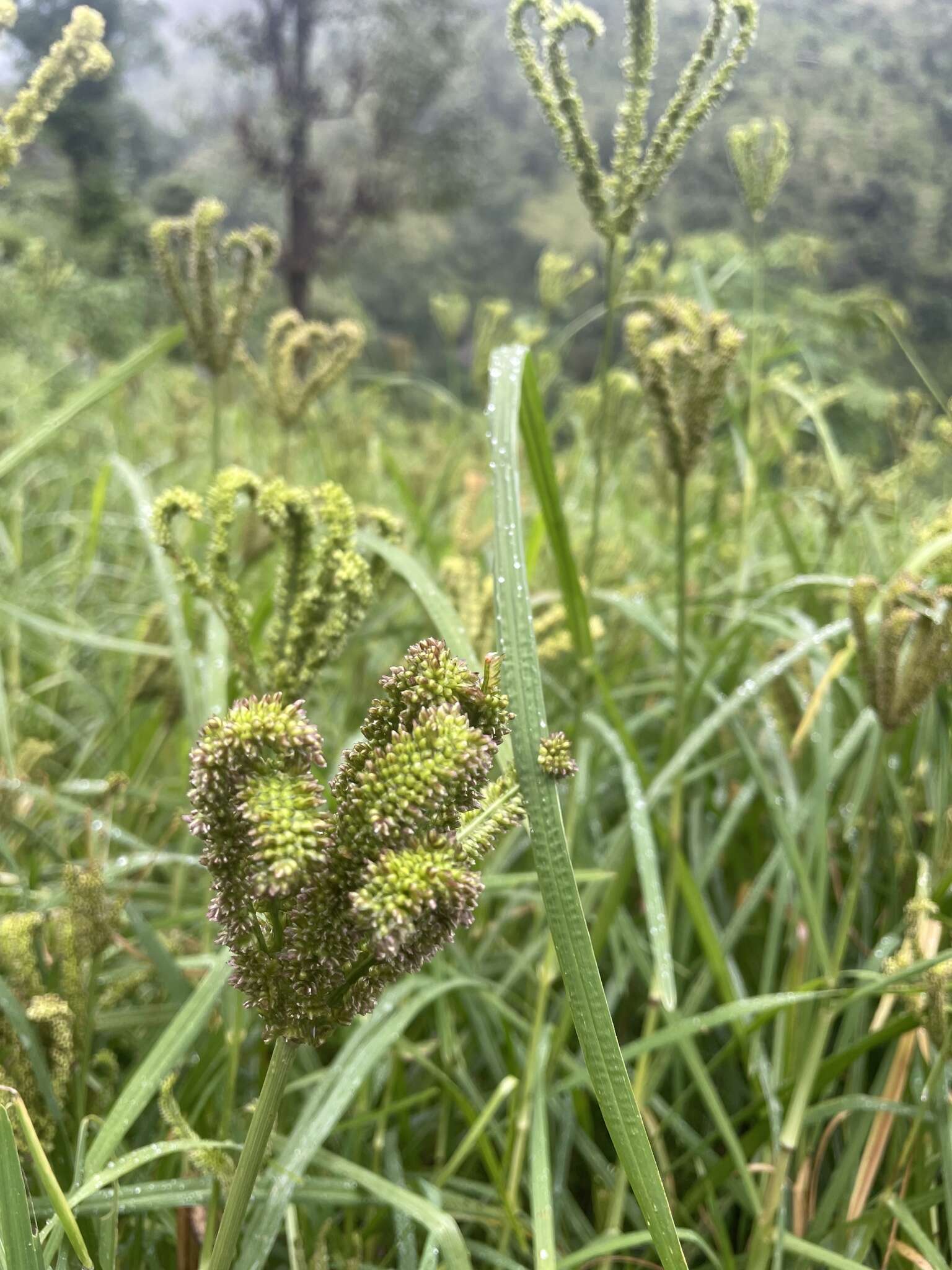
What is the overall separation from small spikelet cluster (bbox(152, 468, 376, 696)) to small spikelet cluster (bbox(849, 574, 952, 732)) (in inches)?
18.1

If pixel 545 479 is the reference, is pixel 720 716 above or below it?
below

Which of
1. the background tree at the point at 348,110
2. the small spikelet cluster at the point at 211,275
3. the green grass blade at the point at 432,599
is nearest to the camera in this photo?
the green grass blade at the point at 432,599

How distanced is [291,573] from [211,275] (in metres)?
0.49

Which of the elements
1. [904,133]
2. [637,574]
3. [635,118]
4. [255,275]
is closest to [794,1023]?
[635,118]

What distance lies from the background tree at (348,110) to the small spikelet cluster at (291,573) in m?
15.3

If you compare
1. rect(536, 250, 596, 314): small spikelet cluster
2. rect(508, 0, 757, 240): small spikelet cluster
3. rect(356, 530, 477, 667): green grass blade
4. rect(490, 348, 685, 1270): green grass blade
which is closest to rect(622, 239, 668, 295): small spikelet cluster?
rect(536, 250, 596, 314): small spikelet cluster

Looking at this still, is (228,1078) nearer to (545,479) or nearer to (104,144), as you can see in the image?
(545,479)

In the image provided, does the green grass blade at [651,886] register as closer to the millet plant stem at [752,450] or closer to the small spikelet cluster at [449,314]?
the millet plant stem at [752,450]

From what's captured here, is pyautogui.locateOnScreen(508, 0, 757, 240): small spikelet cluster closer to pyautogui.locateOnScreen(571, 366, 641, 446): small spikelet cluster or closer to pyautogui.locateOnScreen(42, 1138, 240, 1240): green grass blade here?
pyautogui.locateOnScreen(571, 366, 641, 446): small spikelet cluster

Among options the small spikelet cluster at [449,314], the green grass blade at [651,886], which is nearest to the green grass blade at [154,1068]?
the green grass blade at [651,886]

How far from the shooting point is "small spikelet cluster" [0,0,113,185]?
65cm

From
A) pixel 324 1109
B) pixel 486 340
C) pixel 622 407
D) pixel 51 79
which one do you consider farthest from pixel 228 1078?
pixel 486 340

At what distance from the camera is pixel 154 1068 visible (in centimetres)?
59

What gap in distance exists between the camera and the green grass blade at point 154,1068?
524mm
